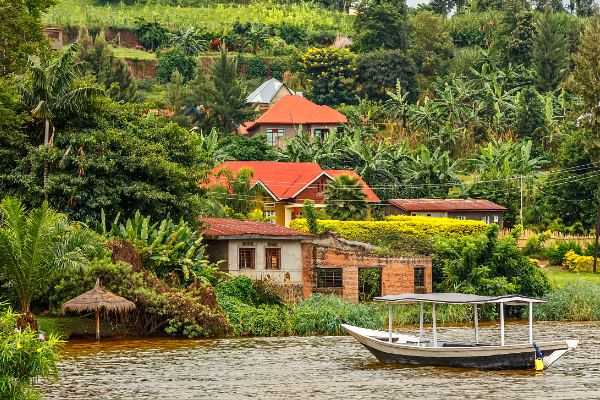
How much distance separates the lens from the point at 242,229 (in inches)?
1455

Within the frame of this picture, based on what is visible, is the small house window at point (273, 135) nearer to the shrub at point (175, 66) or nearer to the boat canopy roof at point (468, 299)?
the shrub at point (175, 66)

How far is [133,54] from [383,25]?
104 ft

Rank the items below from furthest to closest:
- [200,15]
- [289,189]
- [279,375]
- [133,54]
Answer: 1. [200,15]
2. [133,54]
3. [289,189]
4. [279,375]

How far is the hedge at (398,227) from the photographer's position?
4350 cm

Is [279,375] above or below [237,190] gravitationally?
below

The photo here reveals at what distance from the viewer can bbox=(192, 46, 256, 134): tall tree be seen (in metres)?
72.6

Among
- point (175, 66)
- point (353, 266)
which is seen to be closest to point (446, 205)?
point (353, 266)

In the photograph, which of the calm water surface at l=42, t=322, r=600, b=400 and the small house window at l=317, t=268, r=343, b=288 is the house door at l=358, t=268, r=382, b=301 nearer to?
the small house window at l=317, t=268, r=343, b=288

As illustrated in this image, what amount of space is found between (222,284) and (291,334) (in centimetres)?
408


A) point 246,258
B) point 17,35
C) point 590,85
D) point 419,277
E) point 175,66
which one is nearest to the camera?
point 17,35

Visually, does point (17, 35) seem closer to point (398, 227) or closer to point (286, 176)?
point (398, 227)

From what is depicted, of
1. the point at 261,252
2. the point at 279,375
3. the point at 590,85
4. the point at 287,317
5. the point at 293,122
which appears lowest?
the point at 279,375

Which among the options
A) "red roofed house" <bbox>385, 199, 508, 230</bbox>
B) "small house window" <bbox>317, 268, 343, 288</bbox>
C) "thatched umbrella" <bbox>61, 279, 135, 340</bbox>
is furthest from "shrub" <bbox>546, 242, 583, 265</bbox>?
"thatched umbrella" <bbox>61, 279, 135, 340</bbox>

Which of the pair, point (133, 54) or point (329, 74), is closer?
point (329, 74)
